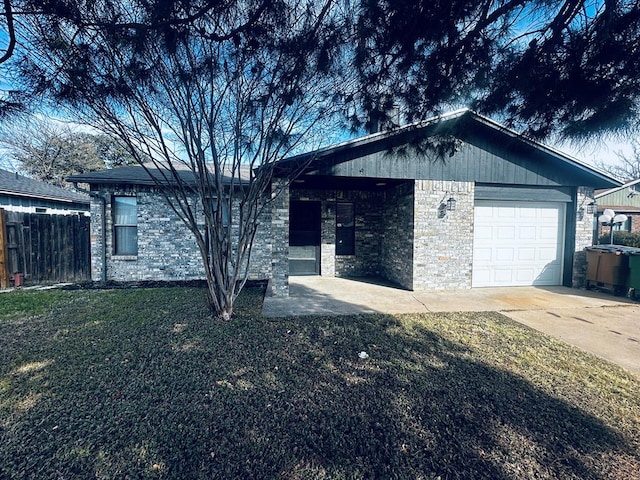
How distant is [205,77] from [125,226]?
5.62 metres

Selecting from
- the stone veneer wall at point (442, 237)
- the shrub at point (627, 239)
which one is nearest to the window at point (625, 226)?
the shrub at point (627, 239)

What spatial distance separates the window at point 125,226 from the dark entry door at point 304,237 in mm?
4213

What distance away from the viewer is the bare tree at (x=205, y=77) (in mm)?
2703

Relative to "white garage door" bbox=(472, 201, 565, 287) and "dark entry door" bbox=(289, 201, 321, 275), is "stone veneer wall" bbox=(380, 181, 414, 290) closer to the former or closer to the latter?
"white garage door" bbox=(472, 201, 565, 287)

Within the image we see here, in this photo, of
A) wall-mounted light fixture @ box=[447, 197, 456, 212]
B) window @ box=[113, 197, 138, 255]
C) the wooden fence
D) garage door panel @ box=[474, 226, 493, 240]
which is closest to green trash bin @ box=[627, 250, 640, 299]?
garage door panel @ box=[474, 226, 493, 240]

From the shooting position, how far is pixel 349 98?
3990 millimetres

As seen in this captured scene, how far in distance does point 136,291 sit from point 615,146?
8.34 m

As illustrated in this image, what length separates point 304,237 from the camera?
866 centimetres

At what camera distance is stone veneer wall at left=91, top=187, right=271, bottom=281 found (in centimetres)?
753

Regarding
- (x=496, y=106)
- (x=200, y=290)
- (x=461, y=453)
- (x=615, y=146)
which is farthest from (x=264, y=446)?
(x=200, y=290)

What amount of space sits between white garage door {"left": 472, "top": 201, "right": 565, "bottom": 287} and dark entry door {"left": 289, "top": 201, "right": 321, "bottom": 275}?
4300 mm

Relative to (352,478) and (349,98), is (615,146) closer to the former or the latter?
(349,98)

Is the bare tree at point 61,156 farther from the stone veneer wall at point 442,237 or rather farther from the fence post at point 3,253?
the stone veneer wall at point 442,237

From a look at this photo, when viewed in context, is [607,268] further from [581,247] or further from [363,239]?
[363,239]
